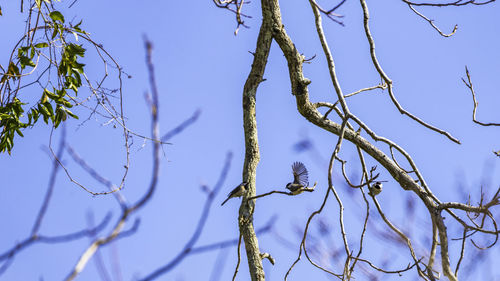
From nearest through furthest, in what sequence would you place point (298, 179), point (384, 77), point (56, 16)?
point (384, 77) < point (56, 16) < point (298, 179)

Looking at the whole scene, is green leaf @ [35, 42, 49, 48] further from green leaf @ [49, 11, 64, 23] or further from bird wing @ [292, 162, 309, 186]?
bird wing @ [292, 162, 309, 186]

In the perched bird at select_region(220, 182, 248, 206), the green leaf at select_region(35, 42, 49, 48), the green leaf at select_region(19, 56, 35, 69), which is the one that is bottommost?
the perched bird at select_region(220, 182, 248, 206)

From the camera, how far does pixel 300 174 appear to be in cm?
306

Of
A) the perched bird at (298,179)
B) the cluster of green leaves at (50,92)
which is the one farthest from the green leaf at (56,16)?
the perched bird at (298,179)

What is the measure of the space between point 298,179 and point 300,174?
1.3 inches

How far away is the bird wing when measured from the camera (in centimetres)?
303

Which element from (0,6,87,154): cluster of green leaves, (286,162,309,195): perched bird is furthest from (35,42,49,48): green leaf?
(286,162,309,195): perched bird

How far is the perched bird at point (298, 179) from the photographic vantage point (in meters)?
2.91

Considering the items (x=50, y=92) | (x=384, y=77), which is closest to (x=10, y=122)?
(x=50, y=92)

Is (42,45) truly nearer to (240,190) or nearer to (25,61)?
(25,61)

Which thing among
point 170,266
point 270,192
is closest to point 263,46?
point 270,192

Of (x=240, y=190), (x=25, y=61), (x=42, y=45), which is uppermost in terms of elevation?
(x=42, y=45)

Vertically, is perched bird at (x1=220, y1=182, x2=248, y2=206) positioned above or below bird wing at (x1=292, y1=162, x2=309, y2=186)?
below

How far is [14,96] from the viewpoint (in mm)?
2807
